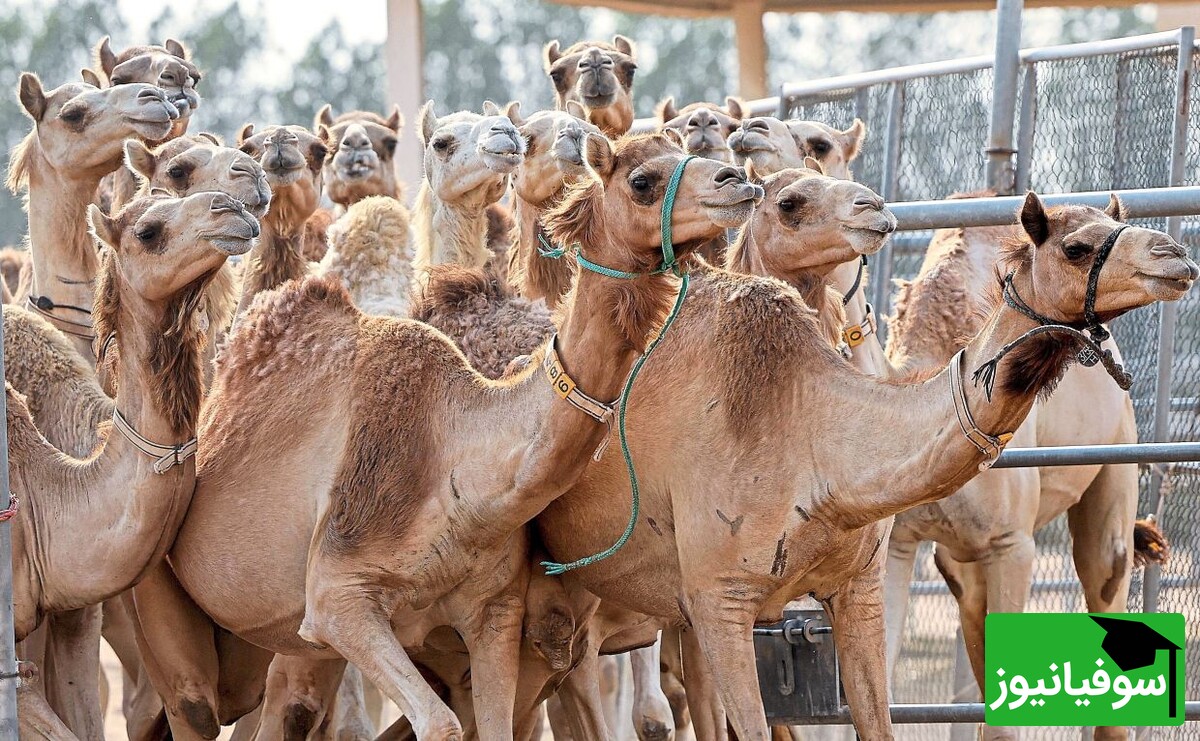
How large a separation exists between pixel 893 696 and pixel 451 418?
3.55 metres

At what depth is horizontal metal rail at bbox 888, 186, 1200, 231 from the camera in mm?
5883

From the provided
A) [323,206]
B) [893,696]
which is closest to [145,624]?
[893,696]

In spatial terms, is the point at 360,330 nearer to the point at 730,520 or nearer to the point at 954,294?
the point at 730,520

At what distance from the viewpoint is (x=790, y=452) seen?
17.7 feet

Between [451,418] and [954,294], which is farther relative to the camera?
[954,294]

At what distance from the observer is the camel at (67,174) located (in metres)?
7.23

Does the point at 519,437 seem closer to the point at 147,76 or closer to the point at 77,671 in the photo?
the point at 77,671

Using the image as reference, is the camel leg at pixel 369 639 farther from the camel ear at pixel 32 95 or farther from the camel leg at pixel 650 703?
the camel ear at pixel 32 95

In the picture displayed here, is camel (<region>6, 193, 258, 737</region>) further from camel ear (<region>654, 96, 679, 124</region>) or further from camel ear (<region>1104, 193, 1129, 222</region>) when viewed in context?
camel ear (<region>654, 96, 679, 124</region>)

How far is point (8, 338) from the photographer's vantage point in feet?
21.3

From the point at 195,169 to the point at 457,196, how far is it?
3.91 feet

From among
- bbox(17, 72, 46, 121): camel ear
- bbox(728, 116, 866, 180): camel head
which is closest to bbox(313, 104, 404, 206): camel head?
bbox(17, 72, 46, 121): camel ear

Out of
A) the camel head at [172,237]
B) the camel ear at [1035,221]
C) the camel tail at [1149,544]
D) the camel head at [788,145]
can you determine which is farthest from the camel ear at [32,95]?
the camel tail at [1149,544]

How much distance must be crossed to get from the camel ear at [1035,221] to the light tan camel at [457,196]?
9.21 ft
